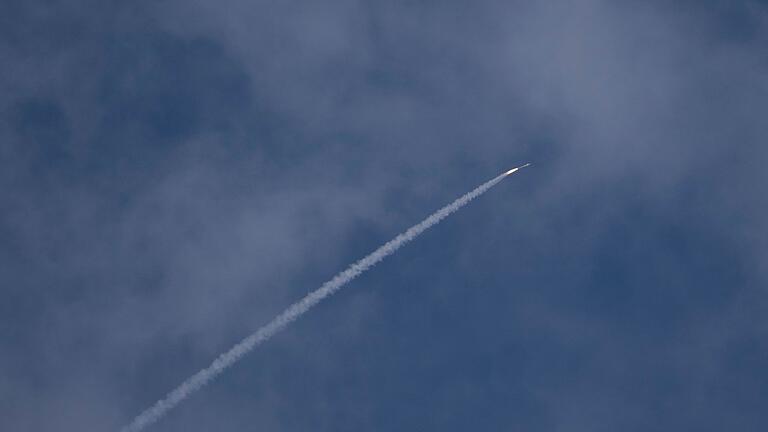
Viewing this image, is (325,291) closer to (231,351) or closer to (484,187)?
(231,351)

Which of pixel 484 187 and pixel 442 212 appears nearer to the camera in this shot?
pixel 484 187

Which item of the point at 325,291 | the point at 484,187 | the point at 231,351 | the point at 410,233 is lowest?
the point at 231,351

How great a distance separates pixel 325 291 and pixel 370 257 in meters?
7.86

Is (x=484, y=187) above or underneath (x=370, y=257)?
above

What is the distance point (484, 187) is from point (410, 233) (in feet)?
43.6

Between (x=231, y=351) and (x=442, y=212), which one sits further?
(x=442, y=212)

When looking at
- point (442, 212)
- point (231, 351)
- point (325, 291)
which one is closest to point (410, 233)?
point (442, 212)

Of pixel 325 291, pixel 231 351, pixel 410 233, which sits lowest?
pixel 231 351

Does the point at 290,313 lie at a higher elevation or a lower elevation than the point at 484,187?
lower

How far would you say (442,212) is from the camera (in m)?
134

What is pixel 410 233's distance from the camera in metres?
131

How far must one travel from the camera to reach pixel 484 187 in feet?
411

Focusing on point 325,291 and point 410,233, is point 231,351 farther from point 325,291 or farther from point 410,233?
point 410,233

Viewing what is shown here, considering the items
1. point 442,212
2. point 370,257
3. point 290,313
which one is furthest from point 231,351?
point 442,212
